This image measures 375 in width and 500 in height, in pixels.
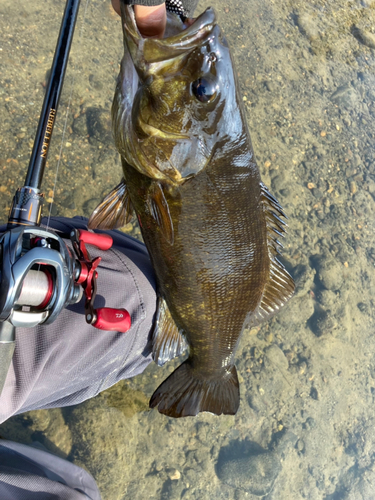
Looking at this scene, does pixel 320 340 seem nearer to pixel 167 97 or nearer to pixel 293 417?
pixel 293 417

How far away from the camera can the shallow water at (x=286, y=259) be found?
300 cm

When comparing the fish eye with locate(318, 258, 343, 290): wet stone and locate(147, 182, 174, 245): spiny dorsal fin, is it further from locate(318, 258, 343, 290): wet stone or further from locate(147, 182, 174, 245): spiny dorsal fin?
locate(318, 258, 343, 290): wet stone

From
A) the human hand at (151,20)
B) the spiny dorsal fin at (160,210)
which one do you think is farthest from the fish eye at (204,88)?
the spiny dorsal fin at (160,210)

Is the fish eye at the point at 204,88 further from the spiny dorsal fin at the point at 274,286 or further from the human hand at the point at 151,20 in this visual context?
the spiny dorsal fin at the point at 274,286

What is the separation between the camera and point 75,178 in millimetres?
3205

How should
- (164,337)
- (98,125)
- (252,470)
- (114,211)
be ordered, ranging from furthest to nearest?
1. (98,125)
2. (252,470)
3. (164,337)
4. (114,211)

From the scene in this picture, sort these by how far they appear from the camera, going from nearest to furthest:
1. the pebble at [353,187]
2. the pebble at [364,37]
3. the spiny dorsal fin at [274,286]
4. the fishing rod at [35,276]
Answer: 1. the fishing rod at [35,276]
2. the spiny dorsal fin at [274,286]
3. the pebble at [353,187]
4. the pebble at [364,37]

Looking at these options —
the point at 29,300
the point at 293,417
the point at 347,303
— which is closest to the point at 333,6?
the point at 347,303

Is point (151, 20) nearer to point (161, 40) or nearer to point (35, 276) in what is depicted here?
point (161, 40)

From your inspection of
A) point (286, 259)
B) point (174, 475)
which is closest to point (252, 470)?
point (174, 475)

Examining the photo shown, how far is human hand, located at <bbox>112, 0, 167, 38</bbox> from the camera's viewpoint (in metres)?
1.27

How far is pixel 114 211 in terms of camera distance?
1.74 meters

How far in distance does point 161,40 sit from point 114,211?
81cm

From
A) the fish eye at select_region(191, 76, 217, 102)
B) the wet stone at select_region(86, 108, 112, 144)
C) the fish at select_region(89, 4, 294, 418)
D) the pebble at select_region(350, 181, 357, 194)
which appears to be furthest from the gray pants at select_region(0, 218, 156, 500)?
the pebble at select_region(350, 181, 357, 194)
